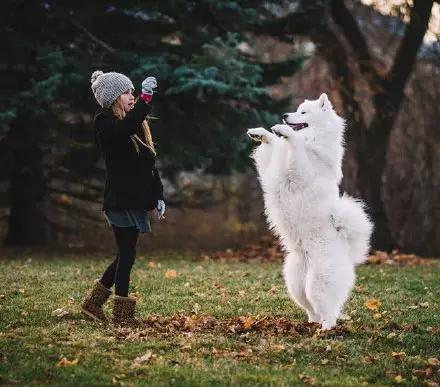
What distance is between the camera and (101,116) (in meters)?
6.56

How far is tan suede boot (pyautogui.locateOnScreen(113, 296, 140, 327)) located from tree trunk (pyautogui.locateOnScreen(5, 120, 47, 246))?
8.16m

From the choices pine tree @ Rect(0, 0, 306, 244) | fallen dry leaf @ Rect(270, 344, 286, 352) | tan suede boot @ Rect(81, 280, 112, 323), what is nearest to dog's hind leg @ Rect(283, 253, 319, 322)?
→ fallen dry leaf @ Rect(270, 344, 286, 352)

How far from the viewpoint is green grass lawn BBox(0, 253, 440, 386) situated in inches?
200

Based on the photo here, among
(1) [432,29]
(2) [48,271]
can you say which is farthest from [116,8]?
(1) [432,29]

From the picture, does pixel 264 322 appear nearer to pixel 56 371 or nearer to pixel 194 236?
pixel 56 371

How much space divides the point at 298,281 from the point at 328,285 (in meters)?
0.36

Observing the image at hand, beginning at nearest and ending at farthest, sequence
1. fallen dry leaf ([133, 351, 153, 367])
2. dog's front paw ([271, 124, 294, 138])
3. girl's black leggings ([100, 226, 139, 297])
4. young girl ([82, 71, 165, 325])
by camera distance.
A: 1. fallen dry leaf ([133, 351, 153, 367])
2. young girl ([82, 71, 165, 325])
3. girl's black leggings ([100, 226, 139, 297])
4. dog's front paw ([271, 124, 294, 138])

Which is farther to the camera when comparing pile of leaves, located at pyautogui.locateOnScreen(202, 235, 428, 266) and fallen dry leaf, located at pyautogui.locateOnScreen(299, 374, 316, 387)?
pile of leaves, located at pyautogui.locateOnScreen(202, 235, 428, 266)

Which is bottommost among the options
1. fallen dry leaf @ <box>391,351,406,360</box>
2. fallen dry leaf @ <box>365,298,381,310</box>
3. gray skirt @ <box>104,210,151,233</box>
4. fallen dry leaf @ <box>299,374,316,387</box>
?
fallen dry leaf @ <box>299,374,316,387</box>

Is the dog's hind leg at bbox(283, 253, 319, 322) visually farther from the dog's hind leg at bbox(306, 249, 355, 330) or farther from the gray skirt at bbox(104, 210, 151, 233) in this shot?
the gray skirt at bbox(104, 210, 151, 233)

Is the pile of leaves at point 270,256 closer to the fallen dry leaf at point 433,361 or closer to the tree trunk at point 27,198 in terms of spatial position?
the tree trunk at point 27,198

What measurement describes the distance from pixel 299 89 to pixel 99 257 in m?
9.27

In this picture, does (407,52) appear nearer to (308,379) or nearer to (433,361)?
(433,361)

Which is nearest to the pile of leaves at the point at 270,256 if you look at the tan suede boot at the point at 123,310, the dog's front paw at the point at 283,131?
the dog's front paw at the point at 283,131
